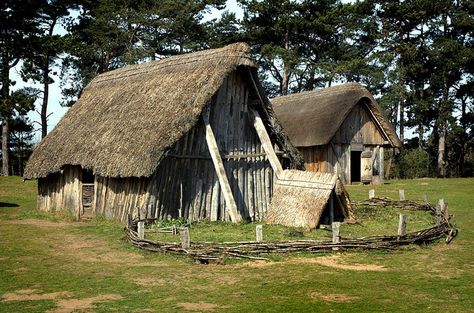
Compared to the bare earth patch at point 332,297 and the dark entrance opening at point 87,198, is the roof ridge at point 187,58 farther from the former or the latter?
the bare earth patch at point 332,297

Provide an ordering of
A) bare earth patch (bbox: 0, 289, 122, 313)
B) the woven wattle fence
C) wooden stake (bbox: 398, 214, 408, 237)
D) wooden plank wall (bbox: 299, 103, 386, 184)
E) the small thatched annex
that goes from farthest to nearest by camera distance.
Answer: wooden plank wall (bbox: 299, 103, 386, 184), the small thatched annex, wooden stake (bbox: 398, 214, 408, 237), the woven wattle fence, bare earth patch (bbox: 0, 289, 122, 313)

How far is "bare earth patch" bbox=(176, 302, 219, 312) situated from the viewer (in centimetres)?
922

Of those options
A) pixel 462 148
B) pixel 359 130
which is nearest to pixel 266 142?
pixel 359 130

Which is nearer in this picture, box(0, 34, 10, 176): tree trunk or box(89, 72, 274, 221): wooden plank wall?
box(89, 72, 274, 221): wooden plank wall

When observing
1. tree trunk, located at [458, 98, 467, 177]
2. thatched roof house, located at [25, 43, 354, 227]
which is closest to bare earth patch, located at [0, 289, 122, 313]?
thatched roof house, located at [25, 43, 354, 227]

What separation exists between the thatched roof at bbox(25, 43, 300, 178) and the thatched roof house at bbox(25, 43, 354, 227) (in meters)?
0.05

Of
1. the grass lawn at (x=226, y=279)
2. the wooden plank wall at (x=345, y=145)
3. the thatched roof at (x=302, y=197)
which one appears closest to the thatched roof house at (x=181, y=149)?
the thatched roof at (x=302, y=197)

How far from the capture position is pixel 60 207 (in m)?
22.8

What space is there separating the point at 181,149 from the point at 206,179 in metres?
1.37

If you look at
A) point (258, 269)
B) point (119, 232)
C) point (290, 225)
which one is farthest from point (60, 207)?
point (258, 269)

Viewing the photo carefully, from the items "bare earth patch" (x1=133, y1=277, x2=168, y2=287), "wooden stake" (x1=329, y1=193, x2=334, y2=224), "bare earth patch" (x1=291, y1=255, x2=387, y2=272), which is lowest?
"bare earth patch" (x1=133, y1=277, x2=168, y2=287)

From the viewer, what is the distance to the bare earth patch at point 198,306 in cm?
922

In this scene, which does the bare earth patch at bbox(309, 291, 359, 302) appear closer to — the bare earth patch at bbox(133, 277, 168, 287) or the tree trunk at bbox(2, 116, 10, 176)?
the bare earth patch at bbox(133, 277, 168, 287)

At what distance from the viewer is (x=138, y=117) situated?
19.7 m
